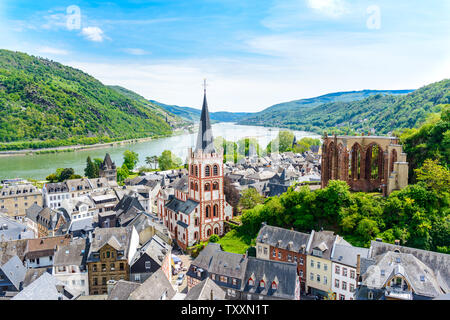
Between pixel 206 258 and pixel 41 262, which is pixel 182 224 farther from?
pixel 41 262

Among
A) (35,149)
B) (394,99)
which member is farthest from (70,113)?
(394,99)

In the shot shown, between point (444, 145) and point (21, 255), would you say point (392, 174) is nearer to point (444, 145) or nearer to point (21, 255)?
point (444, 145)

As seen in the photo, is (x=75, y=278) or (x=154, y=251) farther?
(x=154, y=251)

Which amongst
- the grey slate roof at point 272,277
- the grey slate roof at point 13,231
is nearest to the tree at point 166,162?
the grey slate roof at point 13,231

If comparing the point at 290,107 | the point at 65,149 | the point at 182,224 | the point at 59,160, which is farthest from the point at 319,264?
the point at 290,107

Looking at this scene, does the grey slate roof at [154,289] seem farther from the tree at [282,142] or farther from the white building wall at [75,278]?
the tree at [282,142]

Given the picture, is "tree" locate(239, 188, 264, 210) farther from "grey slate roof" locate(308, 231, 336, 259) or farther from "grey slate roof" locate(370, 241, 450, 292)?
"grey slate roof" locate(370, 241, 450, 292)

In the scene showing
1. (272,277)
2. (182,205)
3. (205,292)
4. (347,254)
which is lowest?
(272,277)
